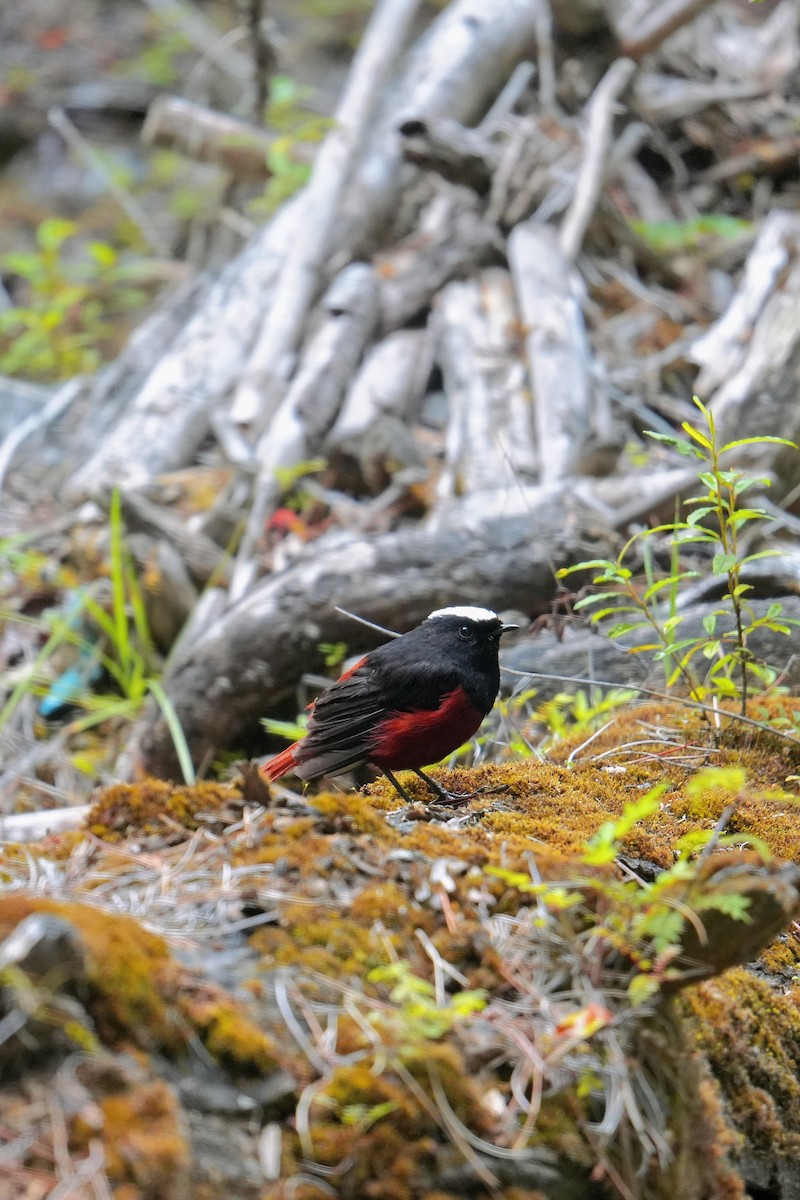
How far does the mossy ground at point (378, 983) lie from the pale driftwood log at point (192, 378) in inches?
159

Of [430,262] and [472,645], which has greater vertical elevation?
[430,262]

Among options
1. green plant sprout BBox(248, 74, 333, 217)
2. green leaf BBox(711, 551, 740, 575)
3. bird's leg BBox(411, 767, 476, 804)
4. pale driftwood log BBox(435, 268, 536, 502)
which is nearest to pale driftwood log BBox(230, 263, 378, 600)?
pale driftwood log BBox(435, 268, 536, 502)

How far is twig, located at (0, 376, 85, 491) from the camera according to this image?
23.3 feet

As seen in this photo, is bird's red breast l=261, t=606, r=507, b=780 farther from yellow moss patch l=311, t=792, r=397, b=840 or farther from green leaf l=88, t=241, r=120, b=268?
green leaf l=88, t=241, r=120, b=268

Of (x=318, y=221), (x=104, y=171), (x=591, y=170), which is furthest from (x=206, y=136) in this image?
(x=591, y=170)

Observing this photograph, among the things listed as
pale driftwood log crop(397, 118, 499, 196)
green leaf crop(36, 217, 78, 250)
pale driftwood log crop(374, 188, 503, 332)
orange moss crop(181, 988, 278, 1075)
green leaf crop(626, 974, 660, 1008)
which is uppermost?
pale driftwood log crop(397, 118, 499, 196)

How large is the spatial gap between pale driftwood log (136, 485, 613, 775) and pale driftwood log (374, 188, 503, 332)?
8.69 ft

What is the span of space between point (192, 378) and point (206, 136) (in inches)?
98.5

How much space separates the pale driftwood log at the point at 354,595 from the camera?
15.1 ft

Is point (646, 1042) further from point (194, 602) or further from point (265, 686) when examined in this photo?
point (194, 602)

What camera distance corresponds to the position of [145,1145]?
1421mm

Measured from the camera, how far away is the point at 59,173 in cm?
1059

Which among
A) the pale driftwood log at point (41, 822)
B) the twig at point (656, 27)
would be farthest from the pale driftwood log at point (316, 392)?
the twig at point (656, 27)

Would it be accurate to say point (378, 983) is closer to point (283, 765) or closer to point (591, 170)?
point (283, 765)
